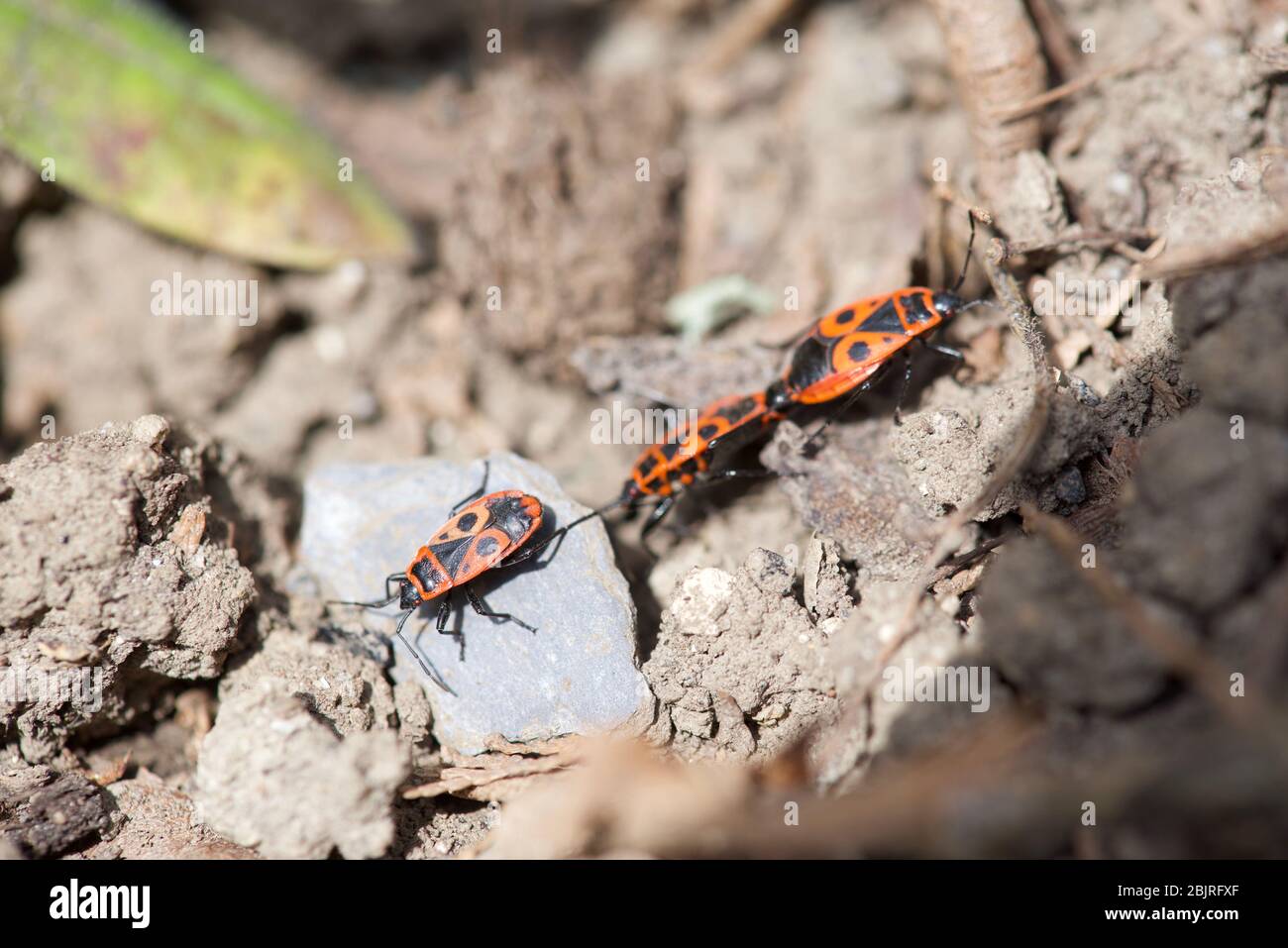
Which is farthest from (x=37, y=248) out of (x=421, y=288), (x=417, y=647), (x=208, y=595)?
(x=417, y=647)

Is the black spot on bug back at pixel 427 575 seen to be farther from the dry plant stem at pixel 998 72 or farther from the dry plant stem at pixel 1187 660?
the dry plant stem at pixel 998 72

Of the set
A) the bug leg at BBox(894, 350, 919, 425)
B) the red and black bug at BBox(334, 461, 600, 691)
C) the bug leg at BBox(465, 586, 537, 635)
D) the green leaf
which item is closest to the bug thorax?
the red and black bug at BBox(334, 461, 600, 691)

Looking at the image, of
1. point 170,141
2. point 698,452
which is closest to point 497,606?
point 698,452

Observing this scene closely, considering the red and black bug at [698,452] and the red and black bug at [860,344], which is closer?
the red and black bug at [860,344]

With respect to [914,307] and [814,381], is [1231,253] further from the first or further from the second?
[814,381]

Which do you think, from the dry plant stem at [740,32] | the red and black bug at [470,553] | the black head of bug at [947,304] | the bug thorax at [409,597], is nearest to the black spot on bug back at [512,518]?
the red and black bug at [470,553]

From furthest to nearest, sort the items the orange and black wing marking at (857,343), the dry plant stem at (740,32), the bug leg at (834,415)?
the dry plant stem at (740,32) → the bug leg at (834,415) → the orange and black wing marking at (857,343)

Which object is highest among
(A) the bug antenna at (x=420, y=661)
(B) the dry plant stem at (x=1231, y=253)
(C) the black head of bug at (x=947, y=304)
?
(C) the black head of bug at (x=947, y=304)

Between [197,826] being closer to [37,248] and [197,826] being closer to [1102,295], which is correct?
[37,248]
